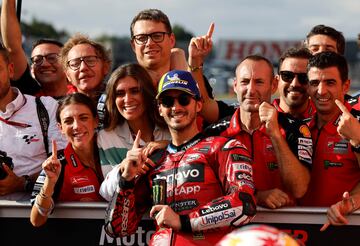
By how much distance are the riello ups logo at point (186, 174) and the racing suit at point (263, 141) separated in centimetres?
40

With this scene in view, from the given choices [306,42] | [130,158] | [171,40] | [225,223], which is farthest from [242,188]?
[306,42]

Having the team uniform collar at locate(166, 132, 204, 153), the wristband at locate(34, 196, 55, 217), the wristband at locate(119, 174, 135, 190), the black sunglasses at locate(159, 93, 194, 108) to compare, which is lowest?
the wristband at locate(34, 196, 55, 217)

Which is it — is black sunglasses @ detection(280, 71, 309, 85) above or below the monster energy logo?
above

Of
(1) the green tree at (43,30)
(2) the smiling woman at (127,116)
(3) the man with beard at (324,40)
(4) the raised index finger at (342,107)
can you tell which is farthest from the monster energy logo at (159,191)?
(1) the green tree at (43,30)

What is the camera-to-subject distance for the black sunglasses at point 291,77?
5.15 m

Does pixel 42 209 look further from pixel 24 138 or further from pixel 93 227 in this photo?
pixel 24 138

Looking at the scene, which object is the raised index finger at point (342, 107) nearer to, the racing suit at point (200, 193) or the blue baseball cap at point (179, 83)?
the racing suit at point (200, 193)

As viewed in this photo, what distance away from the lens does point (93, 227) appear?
187 inches

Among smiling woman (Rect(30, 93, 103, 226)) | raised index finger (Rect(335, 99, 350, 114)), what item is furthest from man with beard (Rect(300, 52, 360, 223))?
smiling woman (Rect(30, 93, 103, 226))

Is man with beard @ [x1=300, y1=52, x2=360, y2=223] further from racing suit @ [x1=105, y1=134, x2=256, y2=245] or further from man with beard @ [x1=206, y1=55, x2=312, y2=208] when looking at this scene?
racing suit @ [x1=105, y1=134, x2=256, y2=245]

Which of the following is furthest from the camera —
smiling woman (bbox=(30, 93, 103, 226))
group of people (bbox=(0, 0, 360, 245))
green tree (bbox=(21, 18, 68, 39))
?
green tree (bbox=(21, 18, 68, 39))

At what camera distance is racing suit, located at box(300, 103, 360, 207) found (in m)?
4.64

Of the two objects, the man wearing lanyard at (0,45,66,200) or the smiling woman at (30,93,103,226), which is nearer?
the smiling woman at (30,93,103,226)

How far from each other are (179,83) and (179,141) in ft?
1.23
